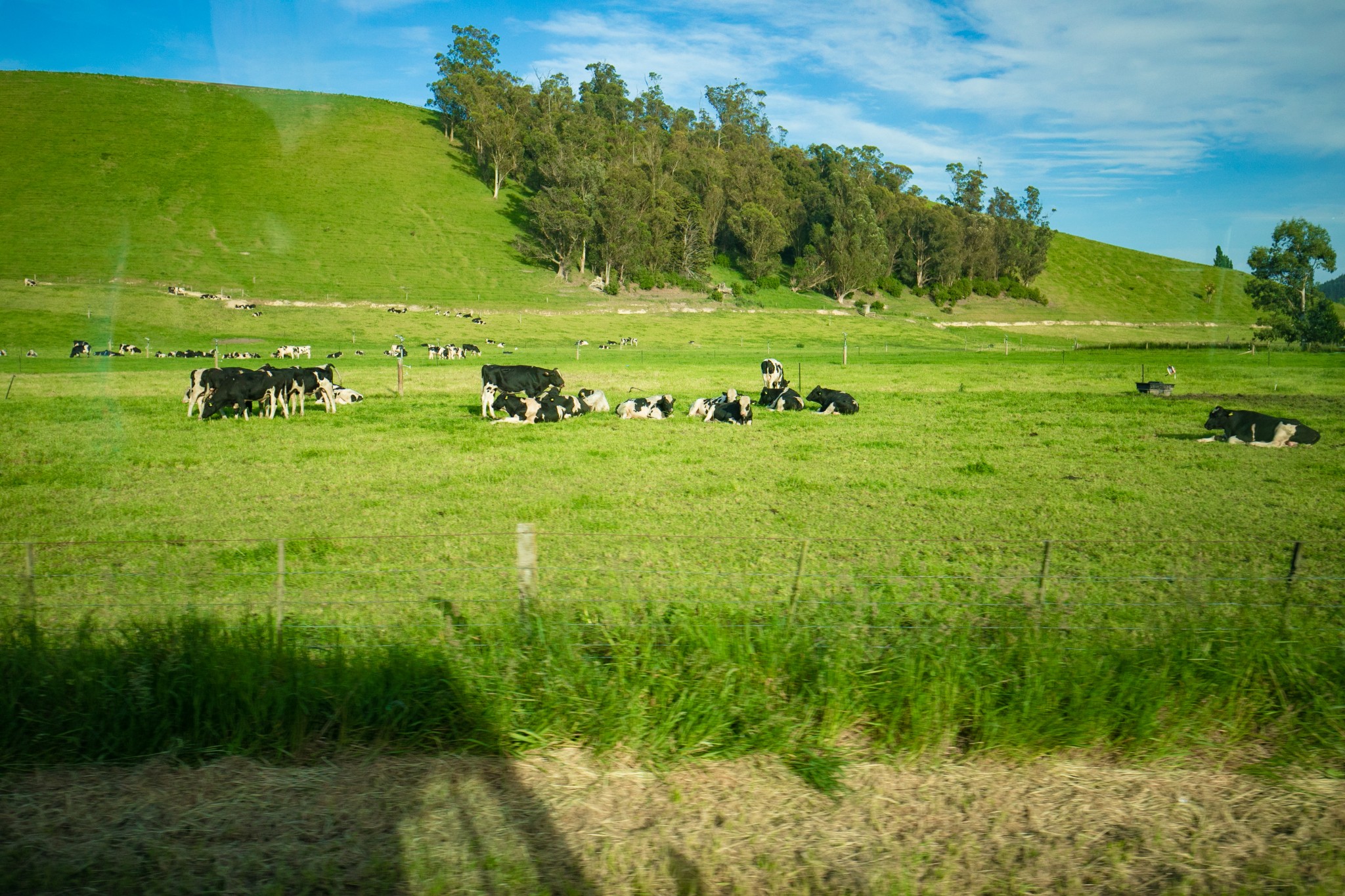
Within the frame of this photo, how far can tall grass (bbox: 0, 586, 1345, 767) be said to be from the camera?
188 inches

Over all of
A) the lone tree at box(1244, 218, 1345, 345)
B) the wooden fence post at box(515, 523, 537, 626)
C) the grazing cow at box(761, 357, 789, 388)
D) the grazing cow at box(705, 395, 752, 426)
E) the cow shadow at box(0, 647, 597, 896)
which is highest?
the lone tree at box(1244, 218, 1345, 345)

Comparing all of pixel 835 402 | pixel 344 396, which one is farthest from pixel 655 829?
pixel 344 396

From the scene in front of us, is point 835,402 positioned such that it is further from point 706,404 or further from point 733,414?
point 706,404

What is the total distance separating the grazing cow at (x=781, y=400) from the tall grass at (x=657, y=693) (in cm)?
1630

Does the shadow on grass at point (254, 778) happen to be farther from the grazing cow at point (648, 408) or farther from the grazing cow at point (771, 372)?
the grazing cow at point (771, 372)

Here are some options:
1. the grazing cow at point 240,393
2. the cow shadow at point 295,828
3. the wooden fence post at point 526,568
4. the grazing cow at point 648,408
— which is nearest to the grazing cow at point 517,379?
the grazing cow at point 648,408

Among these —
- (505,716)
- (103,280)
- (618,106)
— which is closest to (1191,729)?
(505,716)

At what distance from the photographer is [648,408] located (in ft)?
65.7

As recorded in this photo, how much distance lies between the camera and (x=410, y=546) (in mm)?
8883

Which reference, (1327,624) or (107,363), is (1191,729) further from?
(107,363)

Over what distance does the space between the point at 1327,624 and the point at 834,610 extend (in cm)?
382

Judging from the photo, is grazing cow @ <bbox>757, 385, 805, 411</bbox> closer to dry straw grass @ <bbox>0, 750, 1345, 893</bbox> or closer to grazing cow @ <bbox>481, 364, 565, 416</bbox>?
grazing cow @ <bbox>481, 364, 565, 416</bbox>

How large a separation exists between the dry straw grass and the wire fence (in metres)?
1.13

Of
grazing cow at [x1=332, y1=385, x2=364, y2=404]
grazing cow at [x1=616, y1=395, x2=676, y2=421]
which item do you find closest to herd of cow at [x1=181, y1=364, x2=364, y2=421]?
grazing cow at [x1=332, y1=385, x2=364, y2=404]
